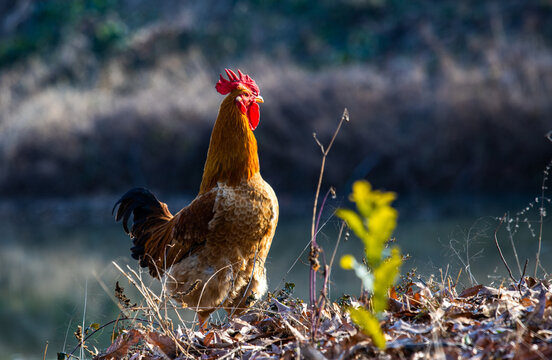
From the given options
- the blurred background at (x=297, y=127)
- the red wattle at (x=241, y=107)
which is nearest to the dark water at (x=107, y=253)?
the blurred background at (x=297, y=127)

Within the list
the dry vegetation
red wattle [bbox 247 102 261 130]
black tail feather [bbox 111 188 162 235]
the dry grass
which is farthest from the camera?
the dry grass

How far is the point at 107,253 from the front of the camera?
1020 centimetres

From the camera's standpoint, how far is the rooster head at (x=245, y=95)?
4316 millimetres

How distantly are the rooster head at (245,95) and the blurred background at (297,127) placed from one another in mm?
2289

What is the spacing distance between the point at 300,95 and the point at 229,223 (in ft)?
38.2

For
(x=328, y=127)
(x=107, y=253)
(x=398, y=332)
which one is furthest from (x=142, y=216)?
(x=328, y=127)

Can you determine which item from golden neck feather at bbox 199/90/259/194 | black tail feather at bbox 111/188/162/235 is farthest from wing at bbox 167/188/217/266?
black tail feather at bbox 111/188/162/235

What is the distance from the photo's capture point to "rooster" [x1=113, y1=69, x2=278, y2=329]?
3963 millimetres

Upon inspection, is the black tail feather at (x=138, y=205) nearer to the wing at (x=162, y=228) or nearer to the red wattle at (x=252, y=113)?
the wing at (x=162, y=228)

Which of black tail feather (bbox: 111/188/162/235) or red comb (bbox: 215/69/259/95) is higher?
red comb (bbox: 215/69/259/95)

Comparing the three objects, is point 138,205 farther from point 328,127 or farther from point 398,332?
point 328,127

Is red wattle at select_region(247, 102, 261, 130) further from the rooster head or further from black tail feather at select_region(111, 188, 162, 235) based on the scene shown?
black tail feather at select_region(111, 188, 162, 235)

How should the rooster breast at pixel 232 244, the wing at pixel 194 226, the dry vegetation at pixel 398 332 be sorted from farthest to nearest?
the wing at pixel 194 226
the rooster breast at pixel 232 244
the dry vegetation at pixel 398 332

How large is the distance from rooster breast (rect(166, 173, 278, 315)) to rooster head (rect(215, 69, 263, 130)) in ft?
1.68
